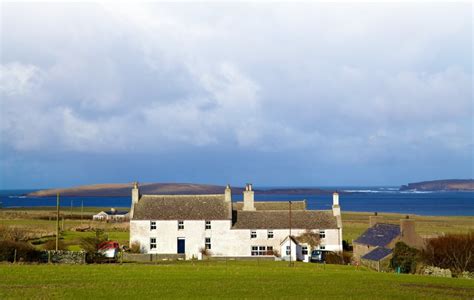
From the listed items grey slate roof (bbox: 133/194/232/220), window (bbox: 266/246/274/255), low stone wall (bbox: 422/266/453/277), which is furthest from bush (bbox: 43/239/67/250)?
low stone wall (bbox: 422/266/453/277)

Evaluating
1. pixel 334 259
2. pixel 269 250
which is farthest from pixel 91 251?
pixel 334 259

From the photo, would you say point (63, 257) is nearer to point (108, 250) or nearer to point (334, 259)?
point (108, 250)

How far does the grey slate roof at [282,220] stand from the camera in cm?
6506

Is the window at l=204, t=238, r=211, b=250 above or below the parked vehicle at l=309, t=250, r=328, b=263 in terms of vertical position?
above

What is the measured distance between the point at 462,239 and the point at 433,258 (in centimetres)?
354

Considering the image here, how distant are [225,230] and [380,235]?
58.1ft

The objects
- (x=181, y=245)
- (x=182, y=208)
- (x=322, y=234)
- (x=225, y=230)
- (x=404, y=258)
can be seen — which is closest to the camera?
(x=404, y=258)

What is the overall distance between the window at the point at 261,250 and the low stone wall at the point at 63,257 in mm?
22036

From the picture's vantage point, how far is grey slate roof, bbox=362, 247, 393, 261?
51.9 m

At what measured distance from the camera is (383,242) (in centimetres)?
5528

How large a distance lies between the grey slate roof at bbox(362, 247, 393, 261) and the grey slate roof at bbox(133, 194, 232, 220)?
17897 millimetres

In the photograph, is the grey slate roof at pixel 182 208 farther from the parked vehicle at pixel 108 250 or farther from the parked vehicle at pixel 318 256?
the parked vehicle at pixel 318 256

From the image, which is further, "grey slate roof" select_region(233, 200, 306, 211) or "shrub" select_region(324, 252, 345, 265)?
"grey slate roof" select_region(233, 200, 306, 211)

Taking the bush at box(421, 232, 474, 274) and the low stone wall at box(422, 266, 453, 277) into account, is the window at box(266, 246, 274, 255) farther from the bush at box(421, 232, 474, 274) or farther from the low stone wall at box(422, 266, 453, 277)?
the low stone wall at box(422, 266, 453, 277)
